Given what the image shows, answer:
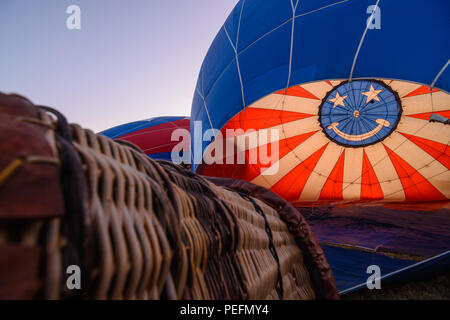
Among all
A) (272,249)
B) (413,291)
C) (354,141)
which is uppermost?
(354,141)

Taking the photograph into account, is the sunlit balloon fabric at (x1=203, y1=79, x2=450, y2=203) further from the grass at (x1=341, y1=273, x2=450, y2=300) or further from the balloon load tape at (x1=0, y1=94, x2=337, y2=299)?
the balloon load tape at (x1=0, y1=94, x2=337, y2=299)

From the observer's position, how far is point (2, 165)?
0.19 metres

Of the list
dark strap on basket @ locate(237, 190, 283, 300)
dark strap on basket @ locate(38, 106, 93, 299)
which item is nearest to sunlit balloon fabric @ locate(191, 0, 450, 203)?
dark strap on basket @ locate(237, 190, 283, 300)

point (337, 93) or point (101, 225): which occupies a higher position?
point (337, 93)

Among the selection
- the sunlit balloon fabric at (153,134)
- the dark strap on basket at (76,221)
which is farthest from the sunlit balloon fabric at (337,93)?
the dark strap on basket at (76,221)

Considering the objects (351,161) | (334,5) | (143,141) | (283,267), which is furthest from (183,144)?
(283,267)

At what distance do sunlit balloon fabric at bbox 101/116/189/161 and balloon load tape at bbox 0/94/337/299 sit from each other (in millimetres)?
4153

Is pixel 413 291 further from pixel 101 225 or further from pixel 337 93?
pixel 337 93

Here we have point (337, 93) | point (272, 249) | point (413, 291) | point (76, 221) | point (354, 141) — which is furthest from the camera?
point (354, 141)

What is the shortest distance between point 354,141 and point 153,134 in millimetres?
3547

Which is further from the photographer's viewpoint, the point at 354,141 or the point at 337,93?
the point at 354,141

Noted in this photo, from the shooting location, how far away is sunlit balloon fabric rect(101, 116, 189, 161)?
185 inches

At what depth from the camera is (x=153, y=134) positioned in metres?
5.09

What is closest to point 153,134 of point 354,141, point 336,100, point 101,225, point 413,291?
point 336,100
